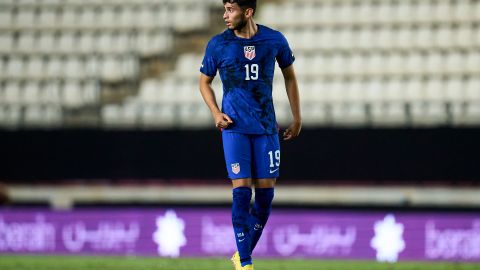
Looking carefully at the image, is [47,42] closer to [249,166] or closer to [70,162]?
[70,162]

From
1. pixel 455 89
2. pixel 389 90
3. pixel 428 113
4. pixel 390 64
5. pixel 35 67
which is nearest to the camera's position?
pixel 428 113

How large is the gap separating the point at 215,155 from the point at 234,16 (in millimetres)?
8879

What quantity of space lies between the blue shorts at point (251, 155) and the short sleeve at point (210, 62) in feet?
1.54

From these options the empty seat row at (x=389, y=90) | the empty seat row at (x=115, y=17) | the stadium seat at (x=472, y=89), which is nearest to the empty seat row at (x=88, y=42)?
the empty seat row at (x=115, y=17)

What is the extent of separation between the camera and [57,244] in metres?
14.6

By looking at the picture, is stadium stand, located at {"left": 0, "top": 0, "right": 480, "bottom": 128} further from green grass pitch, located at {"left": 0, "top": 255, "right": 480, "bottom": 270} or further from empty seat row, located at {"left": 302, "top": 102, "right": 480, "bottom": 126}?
green grass pitch, located at {"left": 0, "top": 255, "right": 480, "bottom": 270}

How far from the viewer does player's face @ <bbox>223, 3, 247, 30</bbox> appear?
7.45 metres

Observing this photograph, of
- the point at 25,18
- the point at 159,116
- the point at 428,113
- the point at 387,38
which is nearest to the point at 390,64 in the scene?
the point at 387,38

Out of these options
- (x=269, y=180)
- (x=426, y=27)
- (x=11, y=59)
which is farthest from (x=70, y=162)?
(x=269, y=180)

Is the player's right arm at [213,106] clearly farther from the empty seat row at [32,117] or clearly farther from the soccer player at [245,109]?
the empty seat row at [32,117]

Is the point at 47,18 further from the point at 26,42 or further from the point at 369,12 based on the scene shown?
the point at 369,12

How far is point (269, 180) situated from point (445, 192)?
902cm

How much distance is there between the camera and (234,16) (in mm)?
7453

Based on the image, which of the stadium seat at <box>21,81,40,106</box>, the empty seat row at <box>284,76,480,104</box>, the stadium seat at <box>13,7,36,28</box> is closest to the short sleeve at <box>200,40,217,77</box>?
the empty seat row at <box>284,76,480,104</box>
